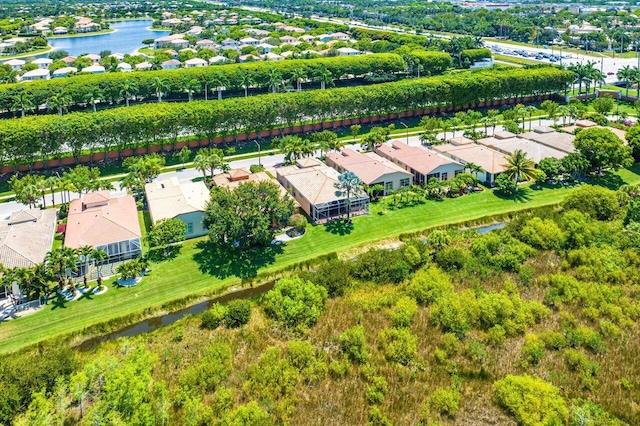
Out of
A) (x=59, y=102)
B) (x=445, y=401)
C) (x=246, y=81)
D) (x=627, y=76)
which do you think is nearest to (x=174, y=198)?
(x=445, y=401)

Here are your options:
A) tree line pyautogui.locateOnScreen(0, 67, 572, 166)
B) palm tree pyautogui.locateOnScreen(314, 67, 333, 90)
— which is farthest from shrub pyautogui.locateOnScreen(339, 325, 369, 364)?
palm tree pyautogui.locateOnScreen(314, 67, 333, 90)

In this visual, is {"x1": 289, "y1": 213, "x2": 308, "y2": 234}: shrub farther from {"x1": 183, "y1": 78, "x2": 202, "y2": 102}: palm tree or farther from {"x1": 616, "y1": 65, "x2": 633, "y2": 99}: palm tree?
{"x1": 616, "y1": 65, "x2": 633, "y2": 99}: palm tree

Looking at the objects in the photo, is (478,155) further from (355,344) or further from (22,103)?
(22,103)

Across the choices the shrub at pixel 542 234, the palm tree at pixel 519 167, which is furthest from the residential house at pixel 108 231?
the palm tree at pixel 519 167

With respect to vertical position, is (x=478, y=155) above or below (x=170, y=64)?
below

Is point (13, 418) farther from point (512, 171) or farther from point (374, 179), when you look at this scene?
point (512, 171)

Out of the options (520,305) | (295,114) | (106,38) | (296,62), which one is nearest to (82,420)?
(520,305)

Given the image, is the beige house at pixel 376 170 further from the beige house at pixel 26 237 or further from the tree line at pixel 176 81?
the tree line at pixel 176 81

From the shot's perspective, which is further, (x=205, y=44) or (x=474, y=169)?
(x=205, y=44)
